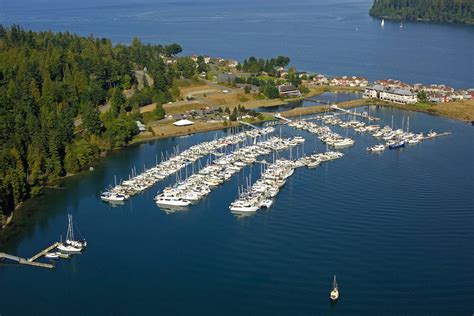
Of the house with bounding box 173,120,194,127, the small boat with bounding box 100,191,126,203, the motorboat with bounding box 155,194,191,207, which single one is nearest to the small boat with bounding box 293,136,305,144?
the house with bounding box 173,120,194,127

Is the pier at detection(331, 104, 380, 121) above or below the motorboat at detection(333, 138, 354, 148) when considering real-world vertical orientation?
above

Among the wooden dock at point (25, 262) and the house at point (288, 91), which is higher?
the house at point (288, 91)

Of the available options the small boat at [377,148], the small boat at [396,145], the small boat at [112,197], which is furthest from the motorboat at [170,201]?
the small boat at [396,145]

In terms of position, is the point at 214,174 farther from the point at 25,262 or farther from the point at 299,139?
the point at 25,262

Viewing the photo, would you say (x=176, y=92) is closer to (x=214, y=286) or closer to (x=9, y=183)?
(x=9, y=183)

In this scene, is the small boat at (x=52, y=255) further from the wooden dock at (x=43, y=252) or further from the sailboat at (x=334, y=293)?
the sailboat at (x=334, y=293)

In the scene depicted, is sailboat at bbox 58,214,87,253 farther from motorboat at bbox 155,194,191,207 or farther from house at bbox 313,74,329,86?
house at bbox 313,74,329,86
